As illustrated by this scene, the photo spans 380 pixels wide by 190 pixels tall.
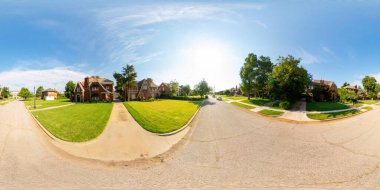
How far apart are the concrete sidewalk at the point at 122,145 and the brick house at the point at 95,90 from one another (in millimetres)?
34471

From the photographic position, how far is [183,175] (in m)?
6.63

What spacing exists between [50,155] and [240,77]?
38752 mm

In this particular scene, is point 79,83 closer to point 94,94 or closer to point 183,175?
point 94,94

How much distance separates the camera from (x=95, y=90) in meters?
44.6

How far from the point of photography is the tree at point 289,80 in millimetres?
25625

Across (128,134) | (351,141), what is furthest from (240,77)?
(128,134)

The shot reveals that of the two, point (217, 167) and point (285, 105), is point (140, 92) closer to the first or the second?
point (285, 105)

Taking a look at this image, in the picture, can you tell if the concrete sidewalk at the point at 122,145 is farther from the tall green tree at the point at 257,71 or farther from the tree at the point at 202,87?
the tree at the point at 202,87

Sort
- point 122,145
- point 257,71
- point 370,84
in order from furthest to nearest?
1. point 370,84
2. point 257,71
3. point 122,145

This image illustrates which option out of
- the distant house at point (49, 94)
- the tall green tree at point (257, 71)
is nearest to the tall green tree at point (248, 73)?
the tall green tree at point (257, 71)

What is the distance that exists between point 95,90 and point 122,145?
132 feet

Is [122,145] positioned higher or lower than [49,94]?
lower

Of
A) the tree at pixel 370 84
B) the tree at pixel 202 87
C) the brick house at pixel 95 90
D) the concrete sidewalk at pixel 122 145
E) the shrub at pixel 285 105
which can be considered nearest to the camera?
the concrete sidewalk at pixel 122 145

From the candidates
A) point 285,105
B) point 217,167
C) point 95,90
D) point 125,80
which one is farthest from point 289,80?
point 95,90
